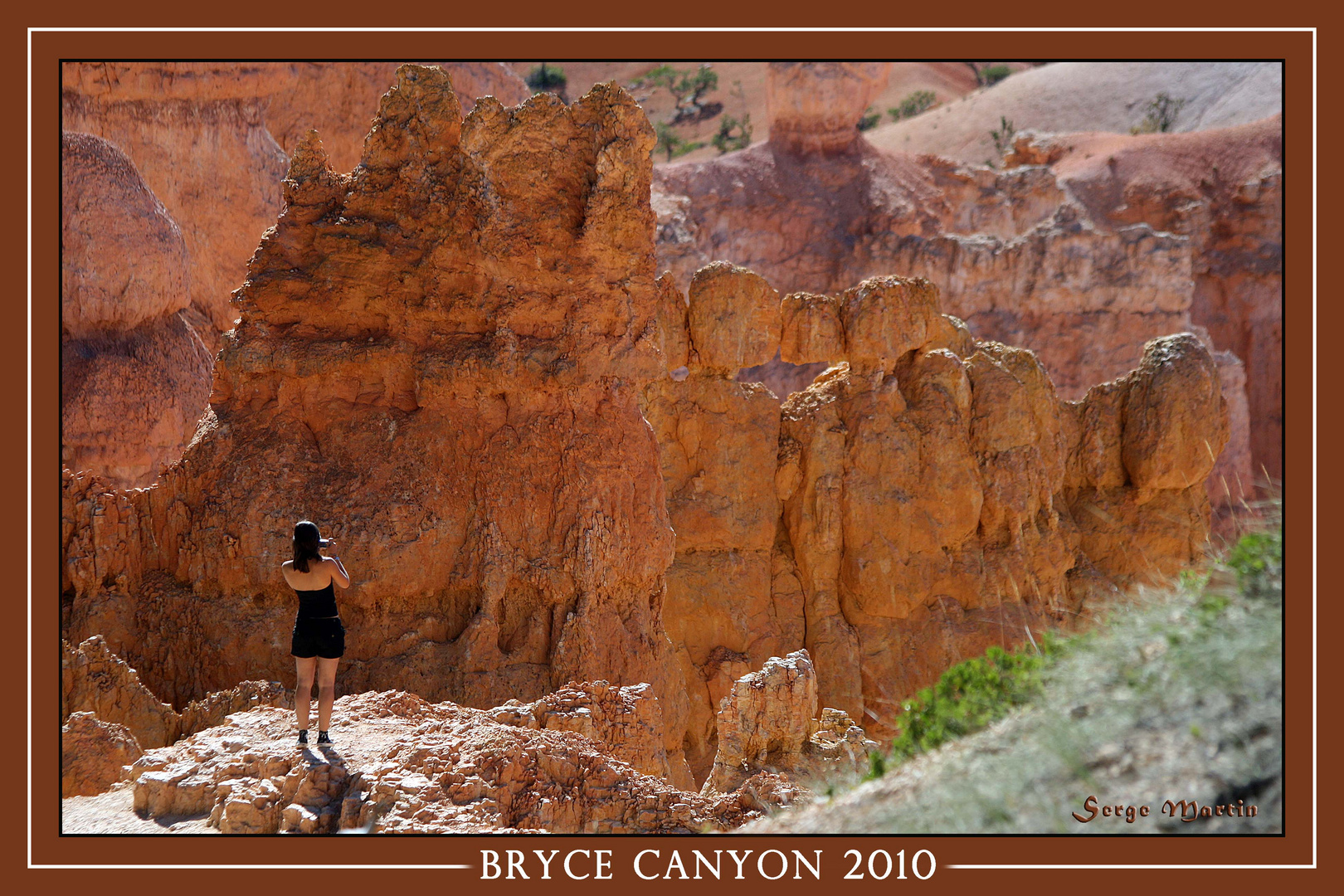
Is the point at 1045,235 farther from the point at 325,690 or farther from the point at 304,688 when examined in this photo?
the point at 304,688

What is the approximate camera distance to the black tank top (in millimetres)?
7875

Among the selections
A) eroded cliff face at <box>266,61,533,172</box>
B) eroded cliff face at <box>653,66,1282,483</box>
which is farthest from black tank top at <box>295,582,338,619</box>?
eroded cliff face at <box>653,66,1282,483</box>

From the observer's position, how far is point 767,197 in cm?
3725

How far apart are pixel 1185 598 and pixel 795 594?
9.69m

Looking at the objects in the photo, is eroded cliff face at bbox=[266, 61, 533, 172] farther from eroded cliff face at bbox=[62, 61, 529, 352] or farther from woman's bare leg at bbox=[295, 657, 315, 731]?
woman's bare leg at bbox=[295, 657, 315, 731]

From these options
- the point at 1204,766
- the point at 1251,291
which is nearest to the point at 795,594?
the point at 1204,766

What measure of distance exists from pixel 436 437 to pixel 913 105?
5104cm

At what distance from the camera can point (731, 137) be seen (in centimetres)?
5412

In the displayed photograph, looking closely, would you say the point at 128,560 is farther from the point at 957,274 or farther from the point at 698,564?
the point at 957,274

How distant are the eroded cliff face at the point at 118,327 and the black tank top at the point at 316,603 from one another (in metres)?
8.21

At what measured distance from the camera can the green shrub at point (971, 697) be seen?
7273 mm
